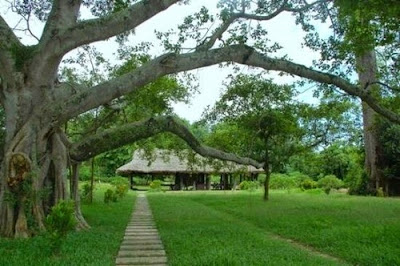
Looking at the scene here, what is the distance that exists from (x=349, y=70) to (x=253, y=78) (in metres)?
5.57

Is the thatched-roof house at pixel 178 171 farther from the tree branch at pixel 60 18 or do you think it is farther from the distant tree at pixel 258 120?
the tree branch at pixel 60 18

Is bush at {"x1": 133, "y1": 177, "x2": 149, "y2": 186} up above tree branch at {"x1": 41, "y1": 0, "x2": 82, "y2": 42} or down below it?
below

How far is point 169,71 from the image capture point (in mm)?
8867

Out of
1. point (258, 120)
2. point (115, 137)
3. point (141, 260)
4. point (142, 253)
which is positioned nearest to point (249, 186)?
point (258, 120)

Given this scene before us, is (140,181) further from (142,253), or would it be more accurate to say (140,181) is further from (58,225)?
(58,225)

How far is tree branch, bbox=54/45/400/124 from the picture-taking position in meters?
8.57

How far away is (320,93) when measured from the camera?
1168 cm

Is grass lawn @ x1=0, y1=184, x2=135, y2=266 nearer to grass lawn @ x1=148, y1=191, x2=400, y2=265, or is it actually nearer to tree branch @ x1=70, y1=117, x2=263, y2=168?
grass lawn @ x1=148, y1=191, x2=400, y2=265

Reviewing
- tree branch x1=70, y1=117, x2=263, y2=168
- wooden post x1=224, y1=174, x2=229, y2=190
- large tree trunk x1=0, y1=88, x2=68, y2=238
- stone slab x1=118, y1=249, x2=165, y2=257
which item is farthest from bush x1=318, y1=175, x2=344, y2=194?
stone slab x1=118, y1=249, x2=165, y2=257

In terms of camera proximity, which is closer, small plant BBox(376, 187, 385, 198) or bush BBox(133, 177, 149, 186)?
small plant BBox(376, 187, 385, 198)

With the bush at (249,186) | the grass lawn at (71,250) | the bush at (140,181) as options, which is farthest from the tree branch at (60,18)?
the bush at (140,181)

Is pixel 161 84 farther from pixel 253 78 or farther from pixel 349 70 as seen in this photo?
pixel 349 70

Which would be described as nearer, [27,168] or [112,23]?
→ [27,168]

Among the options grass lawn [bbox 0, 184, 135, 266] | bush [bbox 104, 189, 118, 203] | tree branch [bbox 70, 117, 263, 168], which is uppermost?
tree branch [bbox 70, 117, 263, 168]
